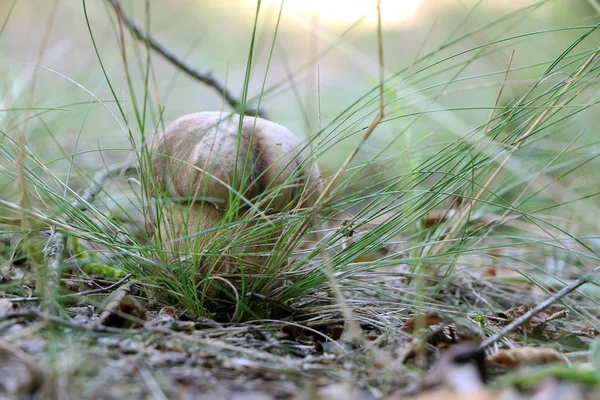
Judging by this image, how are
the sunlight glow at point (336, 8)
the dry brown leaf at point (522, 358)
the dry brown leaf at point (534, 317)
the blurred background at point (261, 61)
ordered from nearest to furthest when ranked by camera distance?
the dry brown leaf at point (522, 358), the sunlight glow at point (336, 8), the dry brown leaf at point (534, 317), the blurred background at point (261, 61)

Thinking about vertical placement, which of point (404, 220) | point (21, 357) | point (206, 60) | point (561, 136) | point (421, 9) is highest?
point (421, 9)

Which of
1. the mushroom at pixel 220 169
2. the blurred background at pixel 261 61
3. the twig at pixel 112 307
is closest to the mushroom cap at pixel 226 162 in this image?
the mushroom at pixel 220 169

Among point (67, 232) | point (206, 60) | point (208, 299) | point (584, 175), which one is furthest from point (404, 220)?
point (206, 60)

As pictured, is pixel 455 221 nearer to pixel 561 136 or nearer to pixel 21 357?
pixel 21 357

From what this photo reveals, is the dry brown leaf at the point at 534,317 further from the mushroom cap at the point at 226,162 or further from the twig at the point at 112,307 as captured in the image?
the twig at the point at 112,307

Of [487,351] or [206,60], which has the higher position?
[206,60]

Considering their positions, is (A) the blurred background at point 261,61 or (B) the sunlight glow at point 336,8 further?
(A) the blurred background at point 261,61
